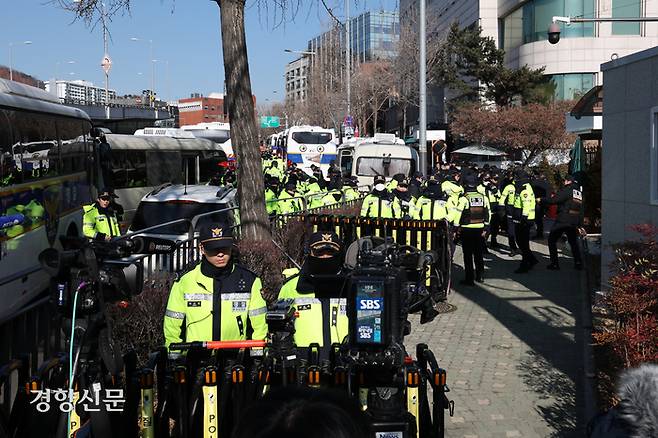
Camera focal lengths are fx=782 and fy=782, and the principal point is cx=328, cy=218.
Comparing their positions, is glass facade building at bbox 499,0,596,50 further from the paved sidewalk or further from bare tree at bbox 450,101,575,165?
the paved sidewalk

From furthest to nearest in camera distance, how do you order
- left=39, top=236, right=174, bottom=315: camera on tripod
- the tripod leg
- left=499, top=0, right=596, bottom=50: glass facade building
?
left=499, top=0, right=596, bottom=50: glass facade building → the tripod leg → left=39, top=236, right=174, bottom=315: camera on tripod

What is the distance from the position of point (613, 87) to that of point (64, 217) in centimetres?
908

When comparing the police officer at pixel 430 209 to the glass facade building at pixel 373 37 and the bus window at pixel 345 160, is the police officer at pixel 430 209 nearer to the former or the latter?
the bus window at pixel 345 160

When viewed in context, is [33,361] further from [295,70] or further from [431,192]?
[295,70]

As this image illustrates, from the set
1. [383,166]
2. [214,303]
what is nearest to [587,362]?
[214,303]

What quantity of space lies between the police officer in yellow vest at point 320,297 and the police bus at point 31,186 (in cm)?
545

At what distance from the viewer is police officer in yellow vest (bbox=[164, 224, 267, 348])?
5152 millimetres

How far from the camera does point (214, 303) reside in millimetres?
5156

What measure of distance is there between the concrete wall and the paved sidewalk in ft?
4.56

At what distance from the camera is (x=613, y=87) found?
10820mm

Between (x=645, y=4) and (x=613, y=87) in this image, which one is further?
(x=645, y=4)

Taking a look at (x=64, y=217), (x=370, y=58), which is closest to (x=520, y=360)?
(x=64, y=217)

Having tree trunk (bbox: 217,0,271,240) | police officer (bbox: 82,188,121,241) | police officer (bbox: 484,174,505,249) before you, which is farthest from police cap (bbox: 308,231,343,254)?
police officer (bbox: 484,174,505,249)

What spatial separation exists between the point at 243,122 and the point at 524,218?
6.28 metres
